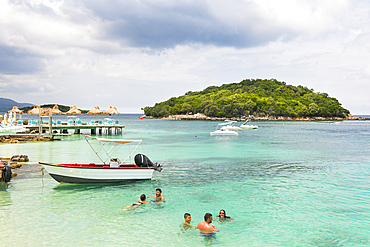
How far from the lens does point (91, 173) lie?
17328 millimetres

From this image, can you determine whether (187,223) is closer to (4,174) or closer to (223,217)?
(223,217)

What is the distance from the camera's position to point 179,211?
13.6 meters

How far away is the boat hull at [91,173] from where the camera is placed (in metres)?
17.0

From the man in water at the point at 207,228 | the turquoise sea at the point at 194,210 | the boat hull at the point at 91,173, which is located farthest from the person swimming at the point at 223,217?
the boat hull at the point at 91,173

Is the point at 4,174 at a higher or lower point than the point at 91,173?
lower

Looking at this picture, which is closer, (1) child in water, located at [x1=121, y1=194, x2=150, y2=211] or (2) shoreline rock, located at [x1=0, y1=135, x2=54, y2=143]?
(1) child in water, located at [x1=121, y1=194, x2=150, y2=211]

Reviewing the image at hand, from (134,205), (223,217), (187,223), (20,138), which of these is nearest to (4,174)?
(134,205)

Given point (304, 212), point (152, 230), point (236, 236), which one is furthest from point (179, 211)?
point (304, 212)

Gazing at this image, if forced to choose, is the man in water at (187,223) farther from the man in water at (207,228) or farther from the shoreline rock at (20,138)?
the shoreline rock at (20,138)

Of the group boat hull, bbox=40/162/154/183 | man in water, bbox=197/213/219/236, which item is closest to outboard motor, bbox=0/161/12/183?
boat hull, bbox=40/162/154/183

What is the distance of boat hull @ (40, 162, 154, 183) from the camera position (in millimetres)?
17031

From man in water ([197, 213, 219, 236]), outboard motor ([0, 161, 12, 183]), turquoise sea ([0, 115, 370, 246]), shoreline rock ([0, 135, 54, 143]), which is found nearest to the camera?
turquoise sea ([0, 115, 370, 246])

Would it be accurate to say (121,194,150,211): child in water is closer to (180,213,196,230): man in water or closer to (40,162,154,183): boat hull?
(180,213,196,230): man in water

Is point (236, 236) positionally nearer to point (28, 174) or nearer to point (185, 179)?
point (185, 179)
